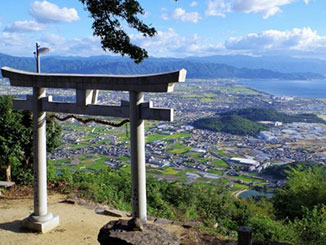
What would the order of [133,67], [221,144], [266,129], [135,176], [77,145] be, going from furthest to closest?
[133,67] → [266,129] → [221,144] → [77,145] → [135,176]

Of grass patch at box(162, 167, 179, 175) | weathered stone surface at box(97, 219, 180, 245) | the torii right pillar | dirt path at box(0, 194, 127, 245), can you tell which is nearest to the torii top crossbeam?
the torii right pillar

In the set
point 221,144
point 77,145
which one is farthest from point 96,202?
point 221,144

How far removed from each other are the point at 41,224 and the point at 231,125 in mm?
40901

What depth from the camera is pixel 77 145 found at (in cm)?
3086

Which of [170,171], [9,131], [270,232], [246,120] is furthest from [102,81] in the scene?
[246,120]

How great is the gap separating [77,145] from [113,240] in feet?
92.5

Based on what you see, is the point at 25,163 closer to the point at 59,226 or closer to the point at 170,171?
the point at 59,226

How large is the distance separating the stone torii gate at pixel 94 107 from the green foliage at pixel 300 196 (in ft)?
19.4

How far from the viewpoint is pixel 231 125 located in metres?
45.4

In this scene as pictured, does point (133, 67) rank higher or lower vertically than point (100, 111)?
higher

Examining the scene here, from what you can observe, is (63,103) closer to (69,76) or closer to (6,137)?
(69,76)

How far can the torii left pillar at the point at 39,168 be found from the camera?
6.06 metres

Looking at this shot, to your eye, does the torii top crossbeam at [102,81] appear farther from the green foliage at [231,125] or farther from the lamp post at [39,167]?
the green foliage at [231,125]

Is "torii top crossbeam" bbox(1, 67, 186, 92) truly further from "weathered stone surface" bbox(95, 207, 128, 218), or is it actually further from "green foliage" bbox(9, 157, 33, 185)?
"green foliage" bbox(9, 157, 33, 185)
